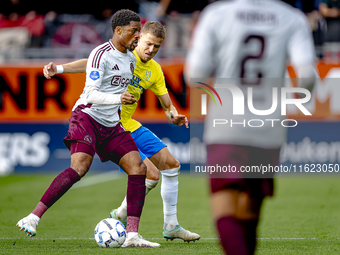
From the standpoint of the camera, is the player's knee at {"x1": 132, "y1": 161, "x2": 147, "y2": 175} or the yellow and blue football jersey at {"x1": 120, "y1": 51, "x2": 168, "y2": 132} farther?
the yellow and blue football jersey at {"x1": 120, "y1": 51, "x2": 168, "y2": 132}

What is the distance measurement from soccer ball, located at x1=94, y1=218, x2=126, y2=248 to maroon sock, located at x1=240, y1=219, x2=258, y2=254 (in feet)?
6.72

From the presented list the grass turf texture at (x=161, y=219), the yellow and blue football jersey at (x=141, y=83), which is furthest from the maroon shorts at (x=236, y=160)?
the yellow and blue football jersey at (x=141, y=83)

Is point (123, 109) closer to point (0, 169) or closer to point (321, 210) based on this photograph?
point (321, 210)

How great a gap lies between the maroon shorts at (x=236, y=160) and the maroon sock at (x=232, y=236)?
168mm

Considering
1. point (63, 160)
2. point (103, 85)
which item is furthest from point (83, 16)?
point (103, 85)

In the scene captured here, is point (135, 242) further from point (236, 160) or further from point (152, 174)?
point (236, 160)

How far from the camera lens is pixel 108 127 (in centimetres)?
500

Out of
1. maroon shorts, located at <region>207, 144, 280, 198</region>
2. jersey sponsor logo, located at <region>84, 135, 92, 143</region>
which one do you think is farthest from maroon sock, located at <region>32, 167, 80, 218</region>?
maroon shorts, located at <region>207, 144, 280, 198</region>

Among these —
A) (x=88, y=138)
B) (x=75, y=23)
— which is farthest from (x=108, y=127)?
(x=75, y=23)

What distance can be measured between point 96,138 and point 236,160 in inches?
88.2

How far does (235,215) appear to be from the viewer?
295 centimetres

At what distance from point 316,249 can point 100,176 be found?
28.3ft

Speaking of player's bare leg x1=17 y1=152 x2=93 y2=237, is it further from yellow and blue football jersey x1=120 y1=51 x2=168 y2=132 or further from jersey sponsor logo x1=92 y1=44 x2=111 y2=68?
yellow and blue football jersey x1=120 y1=51 x2=168 y2=132

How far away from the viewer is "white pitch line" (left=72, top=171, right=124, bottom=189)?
11.3 m
